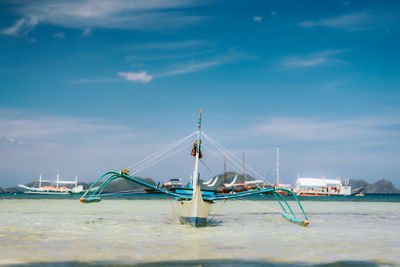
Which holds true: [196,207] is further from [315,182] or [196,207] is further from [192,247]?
[315,182]

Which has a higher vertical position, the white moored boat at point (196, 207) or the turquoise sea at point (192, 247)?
the white moored boat at point (196, 207)

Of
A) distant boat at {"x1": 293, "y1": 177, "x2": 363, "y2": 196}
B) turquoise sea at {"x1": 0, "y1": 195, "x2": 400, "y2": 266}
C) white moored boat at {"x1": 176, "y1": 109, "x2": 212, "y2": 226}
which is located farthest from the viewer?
distant boat at {"x1": 293, "y1": 177, "x2": 363, "y2": 196}

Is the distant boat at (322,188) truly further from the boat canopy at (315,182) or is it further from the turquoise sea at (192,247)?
the turquoise sea at (192,247)

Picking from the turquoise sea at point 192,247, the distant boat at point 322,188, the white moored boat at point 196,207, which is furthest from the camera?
the distant boat at point 322,188

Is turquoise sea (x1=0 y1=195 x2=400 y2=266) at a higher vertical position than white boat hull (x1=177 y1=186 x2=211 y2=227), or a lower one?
lower

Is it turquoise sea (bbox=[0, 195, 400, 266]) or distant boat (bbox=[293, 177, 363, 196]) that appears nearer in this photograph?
turquoise sea (bbox=[0, 195, 400, 266])

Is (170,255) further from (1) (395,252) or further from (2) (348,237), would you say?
(2) (348,237)

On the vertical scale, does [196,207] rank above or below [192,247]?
above

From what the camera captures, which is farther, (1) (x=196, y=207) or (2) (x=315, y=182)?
(2) (x=315, y=182)

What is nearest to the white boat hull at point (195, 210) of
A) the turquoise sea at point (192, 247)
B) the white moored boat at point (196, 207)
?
the white moored boat at point (196, 207)

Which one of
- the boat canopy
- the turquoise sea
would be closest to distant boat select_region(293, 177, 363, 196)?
the boat canopy

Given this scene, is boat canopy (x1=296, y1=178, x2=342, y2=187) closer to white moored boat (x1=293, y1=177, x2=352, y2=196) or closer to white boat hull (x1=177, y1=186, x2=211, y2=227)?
white moored boat (x1=293, y1=177, x2=352, y2=196)

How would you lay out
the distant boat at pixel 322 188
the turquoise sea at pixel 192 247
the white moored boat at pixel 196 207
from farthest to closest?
the distant boat at pixel 322 188 < the white moored boat at pixel 196 207 < the turquoise sea at pixel 192 247

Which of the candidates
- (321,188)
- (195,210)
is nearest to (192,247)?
(195,210)
